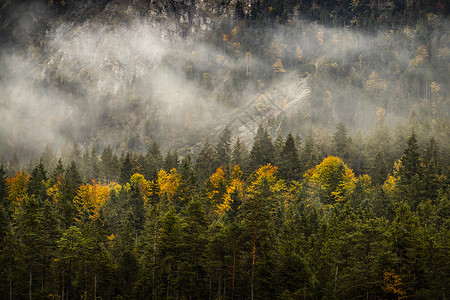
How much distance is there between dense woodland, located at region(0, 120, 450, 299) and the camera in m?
44.1

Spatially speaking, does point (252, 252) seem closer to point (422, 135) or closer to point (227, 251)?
point (227, 251)

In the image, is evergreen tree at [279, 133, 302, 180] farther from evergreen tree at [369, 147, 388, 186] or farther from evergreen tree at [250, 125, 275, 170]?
evergreen tree at [369, 147, 388, 186]

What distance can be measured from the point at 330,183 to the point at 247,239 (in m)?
39.1

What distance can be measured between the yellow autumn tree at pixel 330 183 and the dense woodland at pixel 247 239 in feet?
0.90

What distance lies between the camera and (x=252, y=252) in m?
46.3

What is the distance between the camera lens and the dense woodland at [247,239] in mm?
44125

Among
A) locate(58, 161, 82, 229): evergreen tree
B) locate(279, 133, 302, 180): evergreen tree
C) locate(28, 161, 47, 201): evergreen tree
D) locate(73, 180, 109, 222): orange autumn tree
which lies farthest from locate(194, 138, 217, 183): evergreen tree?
locate(28, 161, 47, 201): evergreen tree

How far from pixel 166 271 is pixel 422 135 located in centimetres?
7851

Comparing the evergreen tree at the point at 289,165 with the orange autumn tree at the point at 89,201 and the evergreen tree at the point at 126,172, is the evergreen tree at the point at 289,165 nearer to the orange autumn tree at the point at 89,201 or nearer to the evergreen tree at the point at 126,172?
the orange autumn tree at the point at 89,201

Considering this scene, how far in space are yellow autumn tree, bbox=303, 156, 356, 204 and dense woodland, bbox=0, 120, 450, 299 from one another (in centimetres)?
27

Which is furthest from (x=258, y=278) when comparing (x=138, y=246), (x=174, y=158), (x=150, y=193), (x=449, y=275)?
(x=174, y=158)

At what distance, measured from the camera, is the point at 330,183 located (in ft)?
268

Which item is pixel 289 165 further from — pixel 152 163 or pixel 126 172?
pixel 126 172

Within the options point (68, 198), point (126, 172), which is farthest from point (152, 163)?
point (68, 198)
